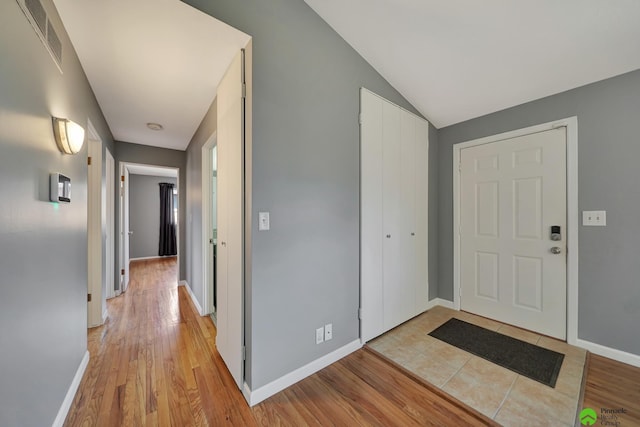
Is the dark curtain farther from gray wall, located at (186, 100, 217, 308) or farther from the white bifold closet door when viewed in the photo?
the white bifold closet door

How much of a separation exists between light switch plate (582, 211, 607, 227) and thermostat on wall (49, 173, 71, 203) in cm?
390

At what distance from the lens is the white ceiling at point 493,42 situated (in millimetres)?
1642

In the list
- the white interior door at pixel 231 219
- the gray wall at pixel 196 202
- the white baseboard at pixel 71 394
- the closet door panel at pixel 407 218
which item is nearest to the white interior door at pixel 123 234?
the gray wall at pixel 196 202

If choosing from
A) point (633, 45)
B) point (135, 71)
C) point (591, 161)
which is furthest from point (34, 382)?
point (633, 45)

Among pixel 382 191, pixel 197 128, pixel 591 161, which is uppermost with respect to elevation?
pixel 197 128

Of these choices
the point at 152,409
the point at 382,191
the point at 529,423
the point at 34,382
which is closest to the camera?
the point at 34,382

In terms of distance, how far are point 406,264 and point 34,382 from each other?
276 centimetres

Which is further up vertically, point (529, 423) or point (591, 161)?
point (591, 161)

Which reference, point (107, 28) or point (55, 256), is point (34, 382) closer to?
point (55, 256)

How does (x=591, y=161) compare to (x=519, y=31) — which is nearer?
(x=519, y=31)

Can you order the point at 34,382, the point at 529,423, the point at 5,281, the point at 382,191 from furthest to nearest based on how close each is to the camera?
the point at 382,191 < the point at 529,423 < the point at 34,382 < the point at 5,281

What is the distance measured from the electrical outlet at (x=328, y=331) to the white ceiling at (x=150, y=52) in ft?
7.07

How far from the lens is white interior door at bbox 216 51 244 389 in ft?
5.39

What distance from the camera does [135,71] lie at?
1979 millimetres
